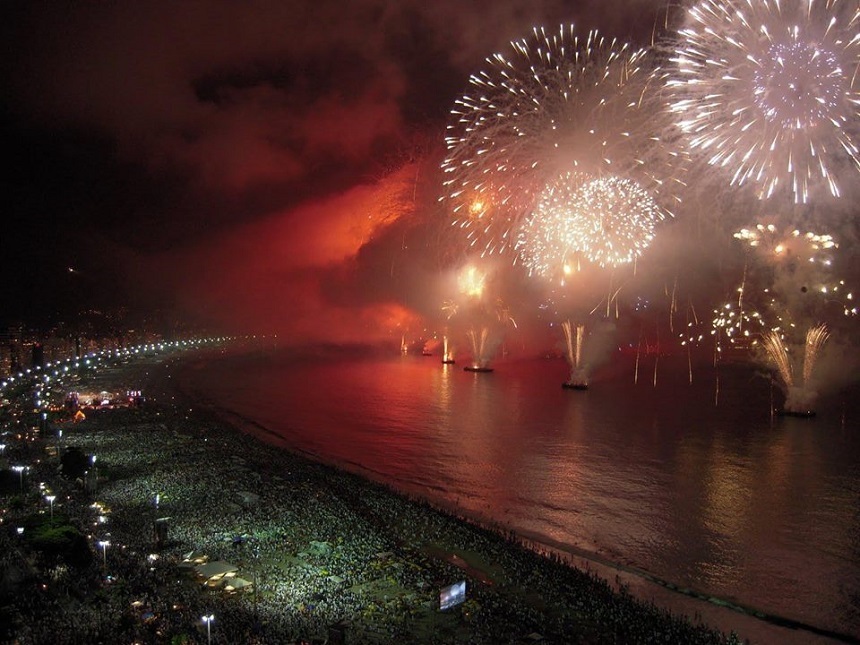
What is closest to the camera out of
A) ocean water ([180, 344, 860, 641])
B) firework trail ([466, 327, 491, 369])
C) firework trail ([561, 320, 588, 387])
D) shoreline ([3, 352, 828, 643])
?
shoreline ([3, 352, 828, 643])

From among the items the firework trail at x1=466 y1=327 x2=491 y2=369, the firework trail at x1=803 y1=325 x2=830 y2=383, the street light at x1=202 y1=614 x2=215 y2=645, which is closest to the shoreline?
the street light at x1=202 y1=614 x2=215 y2=645

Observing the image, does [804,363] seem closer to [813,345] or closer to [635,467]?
[813,345]

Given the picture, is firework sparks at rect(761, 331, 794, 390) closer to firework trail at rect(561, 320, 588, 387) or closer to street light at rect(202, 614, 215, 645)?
firework trail at rect(561, 320, 588, 387)

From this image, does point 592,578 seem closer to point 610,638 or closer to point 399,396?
point 610,638

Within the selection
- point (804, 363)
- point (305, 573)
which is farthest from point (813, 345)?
point (305, 573)

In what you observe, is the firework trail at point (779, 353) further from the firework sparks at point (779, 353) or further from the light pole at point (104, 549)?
the light pole at point (104, 549)

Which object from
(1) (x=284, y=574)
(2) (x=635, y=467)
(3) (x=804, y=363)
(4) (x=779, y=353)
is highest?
(4) (x=779, y=353)

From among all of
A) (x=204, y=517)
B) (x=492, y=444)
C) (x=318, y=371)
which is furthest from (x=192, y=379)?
(x=204, y=517)
